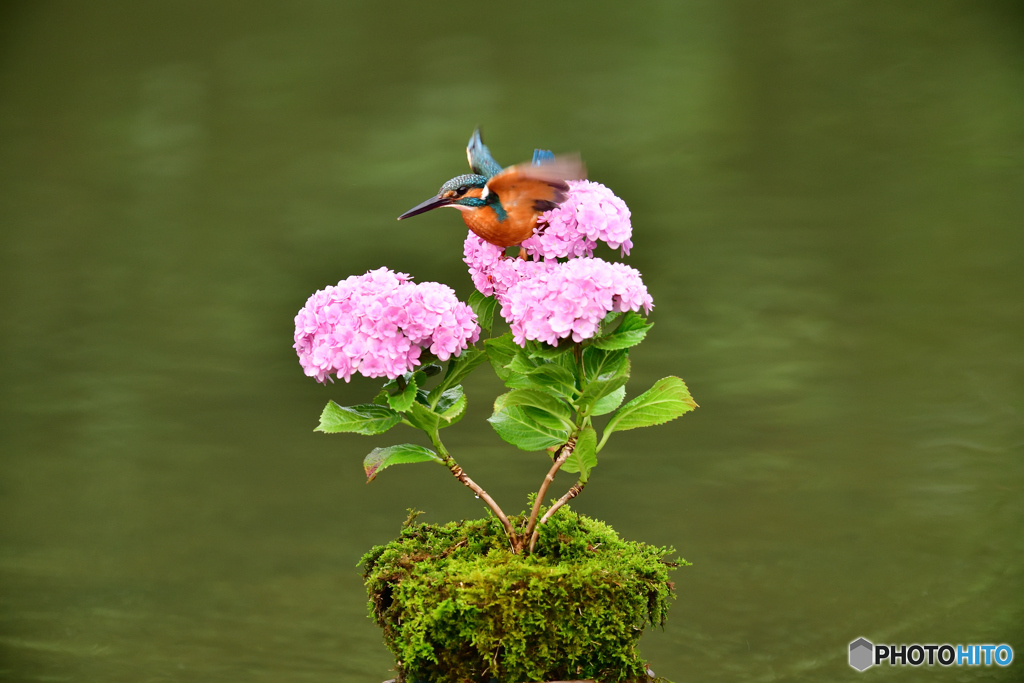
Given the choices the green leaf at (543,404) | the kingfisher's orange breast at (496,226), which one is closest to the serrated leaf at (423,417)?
the green leaf at (543,404)

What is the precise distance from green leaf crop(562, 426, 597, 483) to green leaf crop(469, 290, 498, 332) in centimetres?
29

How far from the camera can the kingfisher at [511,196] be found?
4.87ft

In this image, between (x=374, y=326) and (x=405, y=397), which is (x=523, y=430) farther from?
(x=374, y=326)

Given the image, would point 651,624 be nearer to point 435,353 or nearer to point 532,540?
point 532,540

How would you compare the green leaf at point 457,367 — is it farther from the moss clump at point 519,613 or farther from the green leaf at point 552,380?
the moss clump at point 519,613

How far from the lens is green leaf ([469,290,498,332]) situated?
168 cm

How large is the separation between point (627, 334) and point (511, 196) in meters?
0.32

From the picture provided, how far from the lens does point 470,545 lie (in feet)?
5.55

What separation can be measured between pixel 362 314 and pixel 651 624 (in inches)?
30.8

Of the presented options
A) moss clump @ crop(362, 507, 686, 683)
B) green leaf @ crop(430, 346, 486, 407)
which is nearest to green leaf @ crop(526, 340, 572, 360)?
green leaf @ crop(430, 346, 486, 407)

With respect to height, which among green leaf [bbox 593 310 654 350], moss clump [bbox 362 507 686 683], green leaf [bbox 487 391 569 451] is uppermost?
green leaf [bbox 593 310 654 350]

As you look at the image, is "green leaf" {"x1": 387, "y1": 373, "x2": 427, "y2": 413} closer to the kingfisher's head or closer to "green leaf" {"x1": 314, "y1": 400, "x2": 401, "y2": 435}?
"green leaf" {"x1": 314, "y1": 400, "x2": 401, "y2": 435}

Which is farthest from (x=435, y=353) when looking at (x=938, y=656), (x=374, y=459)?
(x=938, y=656)

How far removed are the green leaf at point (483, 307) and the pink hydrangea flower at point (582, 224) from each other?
13 centimetres
